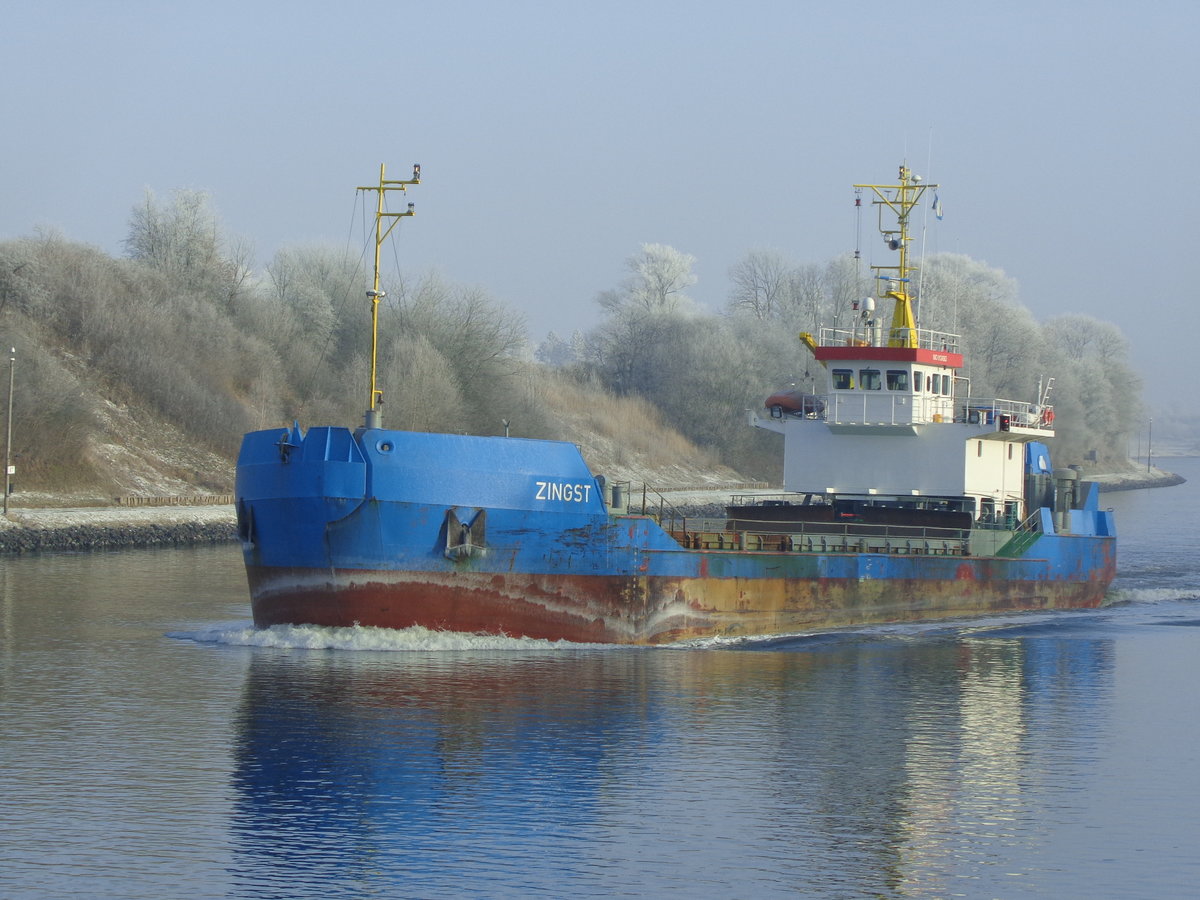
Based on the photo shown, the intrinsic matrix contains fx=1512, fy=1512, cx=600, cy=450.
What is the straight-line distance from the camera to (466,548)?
2134 centimetres

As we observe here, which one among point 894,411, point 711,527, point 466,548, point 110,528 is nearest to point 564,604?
point 466,548

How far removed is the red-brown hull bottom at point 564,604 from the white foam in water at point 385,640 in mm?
100

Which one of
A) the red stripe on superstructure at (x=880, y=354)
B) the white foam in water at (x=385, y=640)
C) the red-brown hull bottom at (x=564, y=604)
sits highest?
the red stripe on superstructure at (x=880, y=354)

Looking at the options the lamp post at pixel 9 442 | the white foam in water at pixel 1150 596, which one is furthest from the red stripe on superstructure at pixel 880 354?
the lamp post at pixel 9 442

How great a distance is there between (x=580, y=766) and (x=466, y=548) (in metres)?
5.98

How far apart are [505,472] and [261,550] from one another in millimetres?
3794

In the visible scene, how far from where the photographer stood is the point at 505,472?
21.5 metres

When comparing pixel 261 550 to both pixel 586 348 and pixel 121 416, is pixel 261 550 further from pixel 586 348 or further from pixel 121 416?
pixel 586 348

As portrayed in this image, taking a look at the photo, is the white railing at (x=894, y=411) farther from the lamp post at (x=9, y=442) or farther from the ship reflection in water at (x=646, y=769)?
the lamp post at (x=9, y=442)

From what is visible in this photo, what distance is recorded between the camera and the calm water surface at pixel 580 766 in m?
12.6

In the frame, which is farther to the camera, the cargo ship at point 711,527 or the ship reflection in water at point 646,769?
the cargo ship at point 711,527

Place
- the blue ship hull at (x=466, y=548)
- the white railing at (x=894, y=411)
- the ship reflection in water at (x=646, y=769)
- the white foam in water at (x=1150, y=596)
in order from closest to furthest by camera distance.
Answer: the ship reflection in water at (x=646, y=769) < the blue ship hull at (x=466, y=548) < the white railing at (x=894, y=411) < the white foam in water at (x=1150, y=596)

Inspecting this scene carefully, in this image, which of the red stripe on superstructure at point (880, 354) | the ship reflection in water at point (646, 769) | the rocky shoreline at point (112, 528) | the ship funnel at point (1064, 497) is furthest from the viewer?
the rocky shoreline at point (112, 528)

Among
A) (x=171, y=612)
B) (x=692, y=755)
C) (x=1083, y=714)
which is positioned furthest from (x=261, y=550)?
(x=1083, y=714)
